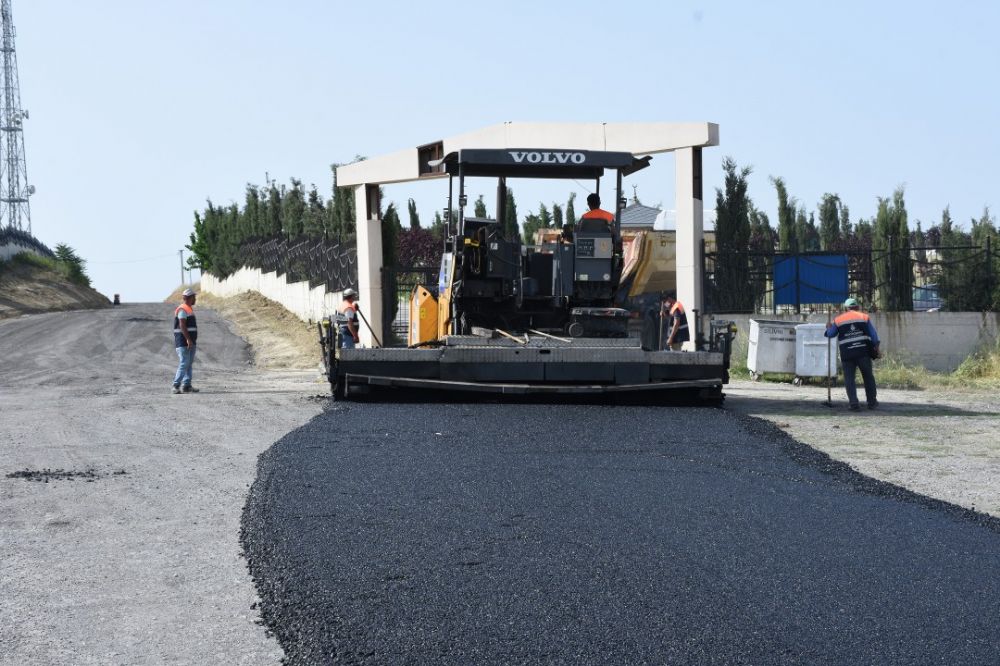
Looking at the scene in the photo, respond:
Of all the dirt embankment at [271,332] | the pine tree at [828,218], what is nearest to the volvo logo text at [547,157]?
the dirt embankment at [271,332]

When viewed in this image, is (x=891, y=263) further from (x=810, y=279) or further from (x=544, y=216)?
(x=544, y=216)

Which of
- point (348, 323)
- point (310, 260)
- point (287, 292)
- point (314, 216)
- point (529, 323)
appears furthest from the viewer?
point (314, 216)

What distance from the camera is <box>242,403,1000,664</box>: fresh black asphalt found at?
203 inches

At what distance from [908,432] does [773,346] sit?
20.2 feet

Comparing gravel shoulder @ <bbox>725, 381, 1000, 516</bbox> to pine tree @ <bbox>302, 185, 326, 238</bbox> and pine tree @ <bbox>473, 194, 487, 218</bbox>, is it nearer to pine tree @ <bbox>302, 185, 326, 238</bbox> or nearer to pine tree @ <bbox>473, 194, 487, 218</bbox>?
pine tree @ <bbox>473, 194, 487, 218</bbox>

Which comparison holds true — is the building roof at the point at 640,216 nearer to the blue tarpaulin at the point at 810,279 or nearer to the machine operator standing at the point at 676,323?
the blue tarpaulin at the point at 810,279

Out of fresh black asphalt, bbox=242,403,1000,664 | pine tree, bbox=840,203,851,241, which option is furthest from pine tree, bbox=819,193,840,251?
fresh black asphalt, bbox=242,403,1000,664

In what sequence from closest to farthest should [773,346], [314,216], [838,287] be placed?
1. [773,346]
2. [838,287]
3. [314,216]

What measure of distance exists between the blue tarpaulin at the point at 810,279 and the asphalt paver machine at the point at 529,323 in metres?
7.39

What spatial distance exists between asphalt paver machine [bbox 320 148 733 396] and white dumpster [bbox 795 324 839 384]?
3.74m

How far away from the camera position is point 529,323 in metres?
14.5

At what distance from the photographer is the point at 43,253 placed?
5528cm

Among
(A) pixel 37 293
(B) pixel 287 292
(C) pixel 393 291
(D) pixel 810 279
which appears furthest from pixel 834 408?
(A) pixel 37 293

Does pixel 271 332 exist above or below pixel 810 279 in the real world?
below
